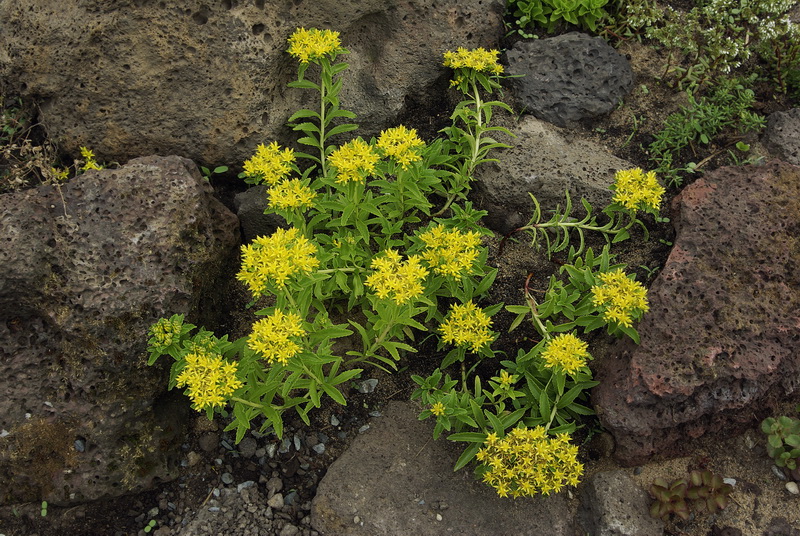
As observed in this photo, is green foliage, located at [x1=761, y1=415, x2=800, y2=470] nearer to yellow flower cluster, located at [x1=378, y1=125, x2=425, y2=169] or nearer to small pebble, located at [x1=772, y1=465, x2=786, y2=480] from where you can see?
small pebble, located at [x1=772, y1=465, x2=786, y2=480]

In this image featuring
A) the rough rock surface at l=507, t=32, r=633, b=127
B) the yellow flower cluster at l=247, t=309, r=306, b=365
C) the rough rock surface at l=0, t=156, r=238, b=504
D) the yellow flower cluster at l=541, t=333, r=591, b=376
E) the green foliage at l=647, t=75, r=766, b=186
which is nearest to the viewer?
the yellow flower cluster at l=247, t=309, r=306, b=365

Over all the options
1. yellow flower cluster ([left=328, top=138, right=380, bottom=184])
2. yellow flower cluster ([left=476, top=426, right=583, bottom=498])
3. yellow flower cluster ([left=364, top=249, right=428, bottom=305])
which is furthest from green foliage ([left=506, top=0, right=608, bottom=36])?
yellow flower cluster ([left=476, top=426, right=583, bottom=498])

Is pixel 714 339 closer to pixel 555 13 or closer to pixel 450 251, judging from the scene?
pixel 450 251

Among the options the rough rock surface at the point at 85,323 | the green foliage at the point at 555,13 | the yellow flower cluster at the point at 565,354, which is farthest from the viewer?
the green foliage at the point at 555,13

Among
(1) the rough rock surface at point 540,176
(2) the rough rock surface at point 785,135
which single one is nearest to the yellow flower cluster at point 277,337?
(1) the rough rock surface at point 540,176

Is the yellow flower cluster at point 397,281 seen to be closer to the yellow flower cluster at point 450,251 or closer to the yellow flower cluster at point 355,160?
the yellow flower cluster at point 450,251
